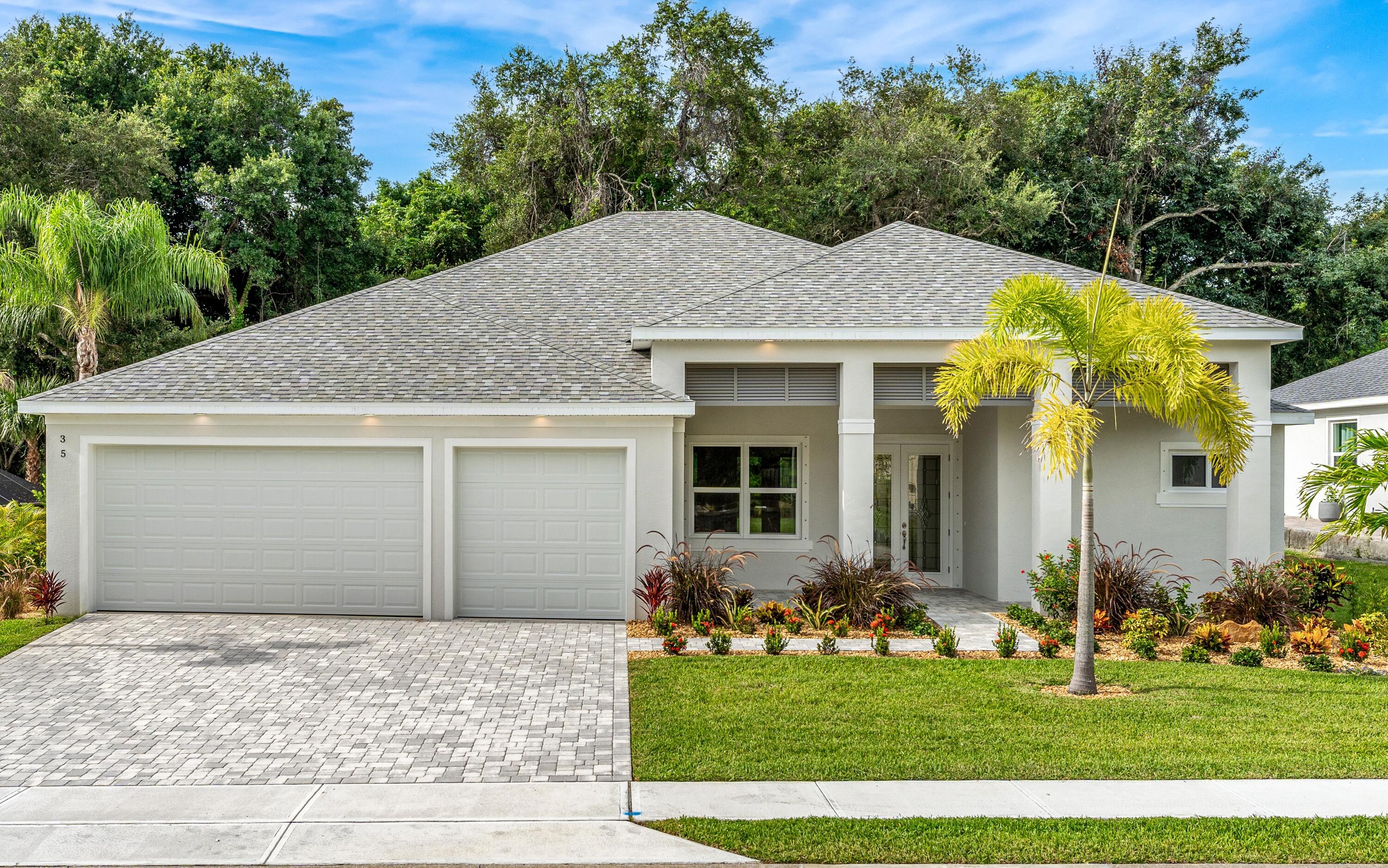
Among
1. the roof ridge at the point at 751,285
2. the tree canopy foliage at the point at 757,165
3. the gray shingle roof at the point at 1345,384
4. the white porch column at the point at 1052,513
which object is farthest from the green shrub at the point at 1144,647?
the tree canopy foliage at the point at 757,165

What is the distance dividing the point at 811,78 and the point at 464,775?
2770 cm

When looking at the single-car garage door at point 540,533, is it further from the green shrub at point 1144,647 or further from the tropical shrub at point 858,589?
the green shrub at point 1144,647

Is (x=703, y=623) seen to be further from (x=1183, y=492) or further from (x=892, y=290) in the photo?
(x=1183, y=492)

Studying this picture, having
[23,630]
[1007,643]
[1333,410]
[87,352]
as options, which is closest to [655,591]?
[1007,643]

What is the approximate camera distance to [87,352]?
16.2 meters

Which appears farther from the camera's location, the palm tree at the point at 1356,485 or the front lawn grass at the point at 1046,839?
the palm tree at the point at 1356,485

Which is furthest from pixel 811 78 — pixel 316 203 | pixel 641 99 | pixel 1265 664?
pixel 1265 664

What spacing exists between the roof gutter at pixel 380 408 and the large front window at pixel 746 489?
3.11m

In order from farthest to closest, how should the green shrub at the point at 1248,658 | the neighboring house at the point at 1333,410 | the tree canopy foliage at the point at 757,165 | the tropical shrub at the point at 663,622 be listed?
the tree canopy foliage at the point at 757,165
the neighboring house at the point at 1333,410
the tropical shrub at the point at 663,622
the green shrub at the point at 1248,658

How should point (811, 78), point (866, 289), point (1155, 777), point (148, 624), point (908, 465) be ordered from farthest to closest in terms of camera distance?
point (811, 78) → point (908, 465) → point (866, 289) → point (148, 624) → point (1155, 777)

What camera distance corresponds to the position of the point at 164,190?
2633 centimetres

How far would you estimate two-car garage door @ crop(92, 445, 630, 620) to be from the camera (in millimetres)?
12305

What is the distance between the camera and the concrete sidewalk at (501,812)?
520 cm

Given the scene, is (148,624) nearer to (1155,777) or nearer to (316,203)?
(1155,777)
